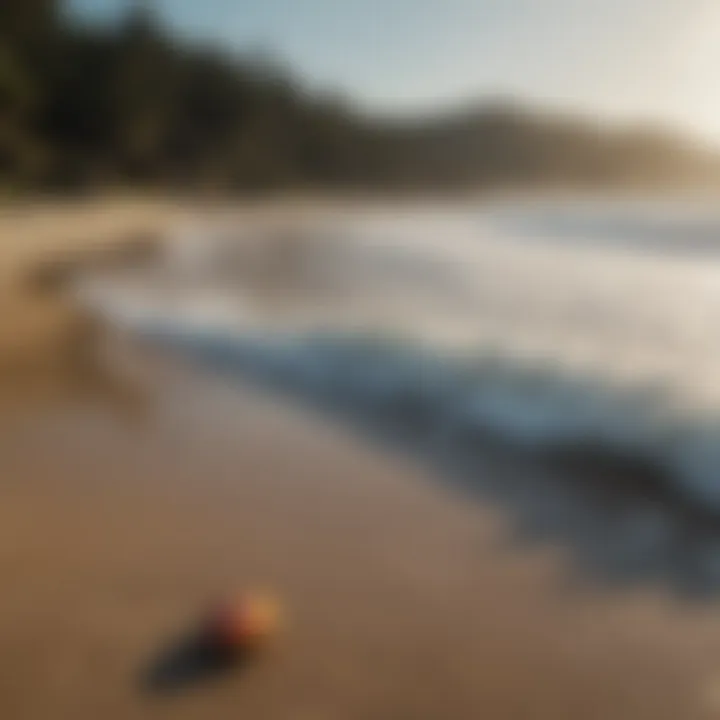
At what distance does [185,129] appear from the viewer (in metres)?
37.0

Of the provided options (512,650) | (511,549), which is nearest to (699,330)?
(511,549)

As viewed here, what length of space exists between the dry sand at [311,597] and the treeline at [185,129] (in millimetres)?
20564

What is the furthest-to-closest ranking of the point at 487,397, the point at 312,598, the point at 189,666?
the point at 487,397
the point at 312,598
the point at 189,666

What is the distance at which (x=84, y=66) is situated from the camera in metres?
28.3

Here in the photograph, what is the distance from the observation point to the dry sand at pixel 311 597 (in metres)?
1.88

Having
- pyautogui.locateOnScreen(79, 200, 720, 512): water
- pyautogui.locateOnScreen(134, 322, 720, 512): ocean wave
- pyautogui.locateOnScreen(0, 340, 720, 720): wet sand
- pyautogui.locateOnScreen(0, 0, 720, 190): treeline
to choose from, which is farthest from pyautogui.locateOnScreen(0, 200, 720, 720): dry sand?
pyautogui.locateOnScreen(0, 0, 720, 190): treeline

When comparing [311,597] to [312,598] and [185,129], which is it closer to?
[312,598]

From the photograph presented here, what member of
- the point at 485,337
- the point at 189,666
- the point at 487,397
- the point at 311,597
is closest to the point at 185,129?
the point at 485,337

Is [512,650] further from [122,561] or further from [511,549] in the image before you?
[122,561]

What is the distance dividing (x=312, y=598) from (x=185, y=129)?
3726 centimetres

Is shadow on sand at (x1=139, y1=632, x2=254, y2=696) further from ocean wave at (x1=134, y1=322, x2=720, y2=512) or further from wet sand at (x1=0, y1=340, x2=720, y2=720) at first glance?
ocean wave at (x1=134, y1=322, x2=720, y2=512)

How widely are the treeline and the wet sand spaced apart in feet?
67.6

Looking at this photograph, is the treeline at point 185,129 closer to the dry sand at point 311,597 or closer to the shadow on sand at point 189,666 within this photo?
the dry sand at point 311,597

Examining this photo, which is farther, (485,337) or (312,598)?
(485,337)
